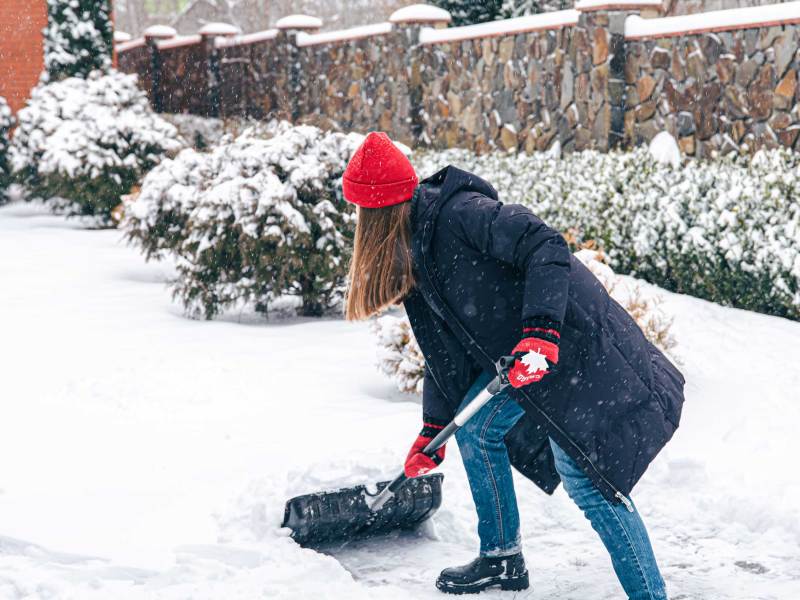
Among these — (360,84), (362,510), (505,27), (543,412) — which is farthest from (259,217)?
(360,84)

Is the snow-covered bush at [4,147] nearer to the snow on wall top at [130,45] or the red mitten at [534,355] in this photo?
the snow on wall top at [130,45]

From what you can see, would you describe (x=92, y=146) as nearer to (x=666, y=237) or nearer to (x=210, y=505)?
(x=666, y=237)

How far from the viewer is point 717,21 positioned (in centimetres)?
903

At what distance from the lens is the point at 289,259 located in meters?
6.62

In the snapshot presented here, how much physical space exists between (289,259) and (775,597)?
152 inches

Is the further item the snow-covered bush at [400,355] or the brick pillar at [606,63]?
the brick pillar at [606,63]

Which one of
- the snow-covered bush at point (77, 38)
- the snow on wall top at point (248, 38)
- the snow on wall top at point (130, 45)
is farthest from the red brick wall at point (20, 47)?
the snow on wall top at point (130, 45)

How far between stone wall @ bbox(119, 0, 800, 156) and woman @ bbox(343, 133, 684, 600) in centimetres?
444

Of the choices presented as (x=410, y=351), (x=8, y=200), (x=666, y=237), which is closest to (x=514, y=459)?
(x=410, y=351)

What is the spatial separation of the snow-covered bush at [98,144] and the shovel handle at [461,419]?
8.20 meters

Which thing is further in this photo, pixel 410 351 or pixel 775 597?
pixel 410 351

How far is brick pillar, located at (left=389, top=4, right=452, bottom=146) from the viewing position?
13336 millimetres

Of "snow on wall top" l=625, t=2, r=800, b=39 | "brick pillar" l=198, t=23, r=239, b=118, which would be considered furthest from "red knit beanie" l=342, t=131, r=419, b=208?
"brick pillar" l=198, t=23, r=239, b=118

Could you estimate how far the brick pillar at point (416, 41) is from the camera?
13.3m
